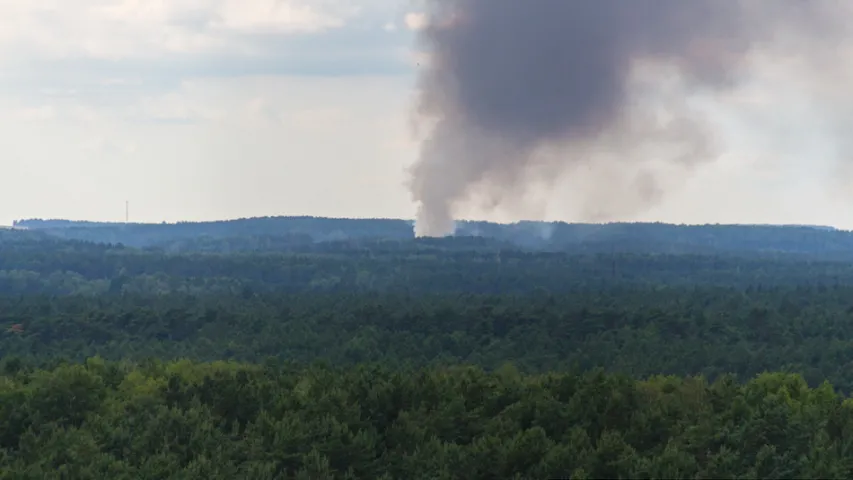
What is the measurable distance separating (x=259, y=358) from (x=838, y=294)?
87.0 meters

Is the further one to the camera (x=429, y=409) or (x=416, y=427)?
(x=429, y=409)

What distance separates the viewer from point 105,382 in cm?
8094

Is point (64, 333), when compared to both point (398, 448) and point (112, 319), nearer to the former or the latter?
point (112, 319)

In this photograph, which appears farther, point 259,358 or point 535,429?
point 259,358

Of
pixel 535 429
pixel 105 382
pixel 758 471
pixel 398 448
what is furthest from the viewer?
pixel 105 382

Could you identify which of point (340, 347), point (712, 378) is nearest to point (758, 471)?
point (712, 378)

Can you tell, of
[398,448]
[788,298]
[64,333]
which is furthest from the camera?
[788,298]

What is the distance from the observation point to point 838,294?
6934 inches

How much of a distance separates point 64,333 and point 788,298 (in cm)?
7776

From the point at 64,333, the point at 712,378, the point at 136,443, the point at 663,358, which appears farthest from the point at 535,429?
the point at 64,333

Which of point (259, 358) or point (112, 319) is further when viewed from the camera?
point (112, 319)

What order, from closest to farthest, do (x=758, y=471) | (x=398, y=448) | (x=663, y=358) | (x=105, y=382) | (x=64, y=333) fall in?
(x=758, y=471)
(x=398, y=448)
(x=105, y=382)
(x=663, y=358)
(x=64, y=333)

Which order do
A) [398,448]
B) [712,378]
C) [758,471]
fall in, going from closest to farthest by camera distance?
[758,471]
[398,448]
[712,378]

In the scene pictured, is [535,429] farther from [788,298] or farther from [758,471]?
[788,298]
